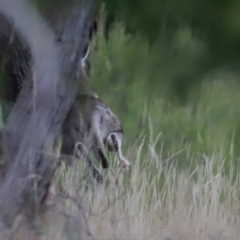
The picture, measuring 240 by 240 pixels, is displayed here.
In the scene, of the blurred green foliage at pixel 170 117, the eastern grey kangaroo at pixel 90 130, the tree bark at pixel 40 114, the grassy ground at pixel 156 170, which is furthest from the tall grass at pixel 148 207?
the blurred green foliage at pixel 170 117

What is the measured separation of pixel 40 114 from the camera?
4.38 m

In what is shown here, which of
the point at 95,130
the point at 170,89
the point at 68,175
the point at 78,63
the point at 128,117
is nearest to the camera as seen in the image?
the point at 170,89

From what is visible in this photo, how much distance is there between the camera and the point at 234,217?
243 inches

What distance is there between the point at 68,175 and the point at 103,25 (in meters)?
2.94

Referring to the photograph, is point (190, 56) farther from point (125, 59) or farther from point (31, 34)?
point (31, 34)

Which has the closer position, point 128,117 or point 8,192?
point 8,192

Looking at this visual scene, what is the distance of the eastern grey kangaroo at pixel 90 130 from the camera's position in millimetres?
6648

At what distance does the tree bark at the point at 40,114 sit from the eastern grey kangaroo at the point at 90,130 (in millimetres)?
1984

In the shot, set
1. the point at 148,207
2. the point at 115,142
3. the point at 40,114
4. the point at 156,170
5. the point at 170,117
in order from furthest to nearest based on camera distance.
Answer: the point at 170,117, the point at 115,142, the point at 156,170, the point at 148,207, the point at 40,114

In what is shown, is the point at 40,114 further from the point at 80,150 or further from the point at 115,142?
the point at 115,142

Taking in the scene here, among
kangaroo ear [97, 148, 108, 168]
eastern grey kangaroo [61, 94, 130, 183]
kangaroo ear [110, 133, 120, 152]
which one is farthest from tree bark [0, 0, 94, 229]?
kangaroo ear [110, 133, 120, 152]

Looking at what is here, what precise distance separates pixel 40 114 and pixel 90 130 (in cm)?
242

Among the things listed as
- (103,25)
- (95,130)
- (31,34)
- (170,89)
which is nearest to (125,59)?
(103,25)

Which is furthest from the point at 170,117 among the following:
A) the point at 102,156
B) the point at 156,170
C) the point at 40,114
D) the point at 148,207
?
the point at 40,114
